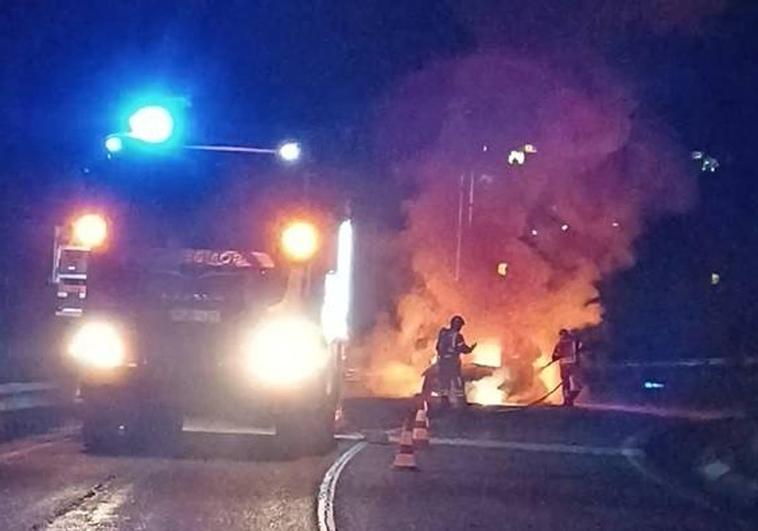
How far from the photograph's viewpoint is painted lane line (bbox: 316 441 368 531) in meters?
14.0

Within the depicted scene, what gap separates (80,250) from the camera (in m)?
20.0

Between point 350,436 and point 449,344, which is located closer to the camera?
point 350,436

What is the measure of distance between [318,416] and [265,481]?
3.63 m

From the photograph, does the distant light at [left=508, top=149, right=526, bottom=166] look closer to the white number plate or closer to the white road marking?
the white road marking

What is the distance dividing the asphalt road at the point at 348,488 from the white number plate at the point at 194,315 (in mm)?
1484

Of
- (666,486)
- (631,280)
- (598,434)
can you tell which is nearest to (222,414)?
(666,486)

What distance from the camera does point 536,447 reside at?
23.1 meters

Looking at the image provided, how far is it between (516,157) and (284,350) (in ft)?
83.2

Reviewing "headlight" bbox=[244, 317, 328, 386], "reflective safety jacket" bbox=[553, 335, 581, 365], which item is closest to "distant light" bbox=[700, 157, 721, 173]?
"reflective safety jacket" bbox=[553, 335, 581, 365]

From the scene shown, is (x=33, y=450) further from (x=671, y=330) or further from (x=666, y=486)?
(x=671, y=330)

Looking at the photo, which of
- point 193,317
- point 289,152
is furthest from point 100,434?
point 289,152

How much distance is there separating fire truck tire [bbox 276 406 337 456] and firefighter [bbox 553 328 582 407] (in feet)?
34.4

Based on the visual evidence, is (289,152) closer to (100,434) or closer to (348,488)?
(100,434)

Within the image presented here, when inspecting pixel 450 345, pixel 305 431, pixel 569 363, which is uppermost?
pixel 450 345
